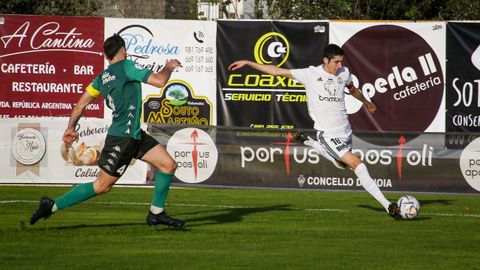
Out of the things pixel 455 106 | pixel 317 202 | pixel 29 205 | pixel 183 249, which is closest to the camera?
pixel 183 249

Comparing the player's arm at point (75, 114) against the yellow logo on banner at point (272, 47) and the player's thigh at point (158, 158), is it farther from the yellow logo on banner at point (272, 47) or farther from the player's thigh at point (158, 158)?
the yellow logo on banner at point (272, 47)

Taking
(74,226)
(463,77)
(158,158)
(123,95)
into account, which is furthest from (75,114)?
(463,77)

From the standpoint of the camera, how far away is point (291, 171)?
20172 mm

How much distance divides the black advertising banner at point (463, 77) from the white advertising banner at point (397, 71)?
16 cm

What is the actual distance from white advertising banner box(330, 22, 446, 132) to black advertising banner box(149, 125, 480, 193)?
2.42 meters

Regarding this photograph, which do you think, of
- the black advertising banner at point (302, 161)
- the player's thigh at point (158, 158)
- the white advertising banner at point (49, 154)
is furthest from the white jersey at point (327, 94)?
the white advertising banner at point (49, 154)

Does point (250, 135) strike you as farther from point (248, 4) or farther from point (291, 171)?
point (248, 4)

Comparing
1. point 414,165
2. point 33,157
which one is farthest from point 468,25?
point 33,157

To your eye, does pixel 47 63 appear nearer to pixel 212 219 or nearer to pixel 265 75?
pixel 265 75

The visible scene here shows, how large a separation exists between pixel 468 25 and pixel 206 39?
17.9 ft

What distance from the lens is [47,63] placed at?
73.8 ft

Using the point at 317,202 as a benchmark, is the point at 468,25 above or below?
above

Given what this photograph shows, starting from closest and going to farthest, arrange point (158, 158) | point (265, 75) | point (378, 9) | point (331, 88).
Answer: point (158, 158)
point (331, 88)
point (265, 75)
point (378, 9)

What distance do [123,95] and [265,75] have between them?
10.4 metres
